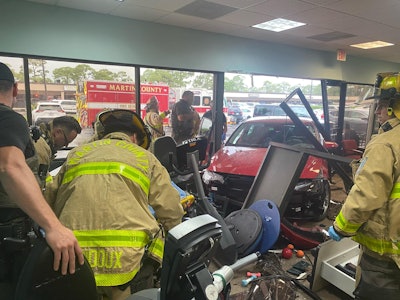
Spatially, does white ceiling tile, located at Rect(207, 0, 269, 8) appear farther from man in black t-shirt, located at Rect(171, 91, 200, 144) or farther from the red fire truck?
the red fire truck

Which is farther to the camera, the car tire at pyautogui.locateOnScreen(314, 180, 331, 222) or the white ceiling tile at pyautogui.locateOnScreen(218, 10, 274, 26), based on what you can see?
the white ceiling tile at pyautogui.locateOnScreen(218, 10, 274, 26)

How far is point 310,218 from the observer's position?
13.0 ft

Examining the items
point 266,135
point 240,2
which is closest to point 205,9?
point 240,2

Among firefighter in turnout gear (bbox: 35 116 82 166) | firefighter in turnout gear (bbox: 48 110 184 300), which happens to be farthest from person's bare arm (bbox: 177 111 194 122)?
firefighter in turnout gear (bbox: 48 110 184 300)

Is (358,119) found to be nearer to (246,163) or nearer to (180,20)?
(246,163)

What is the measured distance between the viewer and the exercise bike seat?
34.5 inches

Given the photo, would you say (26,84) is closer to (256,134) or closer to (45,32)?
(45,32)

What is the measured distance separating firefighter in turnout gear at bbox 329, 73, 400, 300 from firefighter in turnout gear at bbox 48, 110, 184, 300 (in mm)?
997

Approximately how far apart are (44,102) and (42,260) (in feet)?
14.6

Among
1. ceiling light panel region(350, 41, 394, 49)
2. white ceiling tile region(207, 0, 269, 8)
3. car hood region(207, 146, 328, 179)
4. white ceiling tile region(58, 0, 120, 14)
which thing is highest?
white ceiling tile region(58, 0, 120, 14)

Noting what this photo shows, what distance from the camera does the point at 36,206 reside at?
3.48 ft

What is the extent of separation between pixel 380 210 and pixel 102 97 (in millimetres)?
4561

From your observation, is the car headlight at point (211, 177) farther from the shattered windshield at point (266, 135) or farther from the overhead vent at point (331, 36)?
the overhead vent at point (331, 36)

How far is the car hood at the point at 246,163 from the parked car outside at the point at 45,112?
2.63 meters
